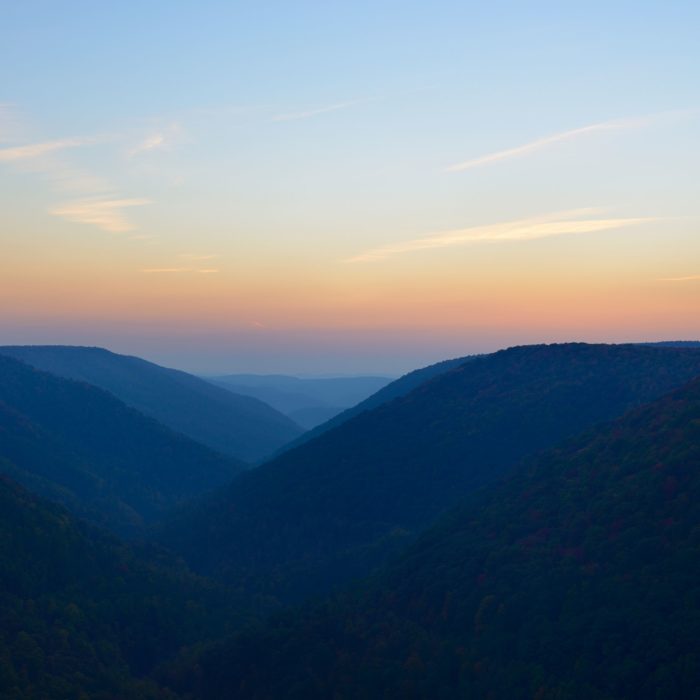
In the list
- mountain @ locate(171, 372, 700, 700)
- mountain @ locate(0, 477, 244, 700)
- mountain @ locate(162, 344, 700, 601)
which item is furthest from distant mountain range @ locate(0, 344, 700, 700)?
mountain @ locate(162, 344, 700, 601)

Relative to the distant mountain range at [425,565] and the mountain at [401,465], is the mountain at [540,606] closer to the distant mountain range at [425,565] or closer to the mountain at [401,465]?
the distant mountain range at [425,565]

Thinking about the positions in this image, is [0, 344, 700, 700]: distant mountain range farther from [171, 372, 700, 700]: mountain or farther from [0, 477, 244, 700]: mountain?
[0, 477, 244, 700]: mountain

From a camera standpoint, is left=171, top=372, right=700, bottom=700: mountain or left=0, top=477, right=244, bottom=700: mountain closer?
left=171, top=372, right=700, bottom=700: mountain

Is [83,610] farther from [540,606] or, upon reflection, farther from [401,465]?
[401,465]

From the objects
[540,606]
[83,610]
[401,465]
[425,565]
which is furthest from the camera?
[401,465]

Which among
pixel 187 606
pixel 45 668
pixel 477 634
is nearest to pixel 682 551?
pixel 477 634

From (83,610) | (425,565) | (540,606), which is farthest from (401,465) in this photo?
(540,606)
